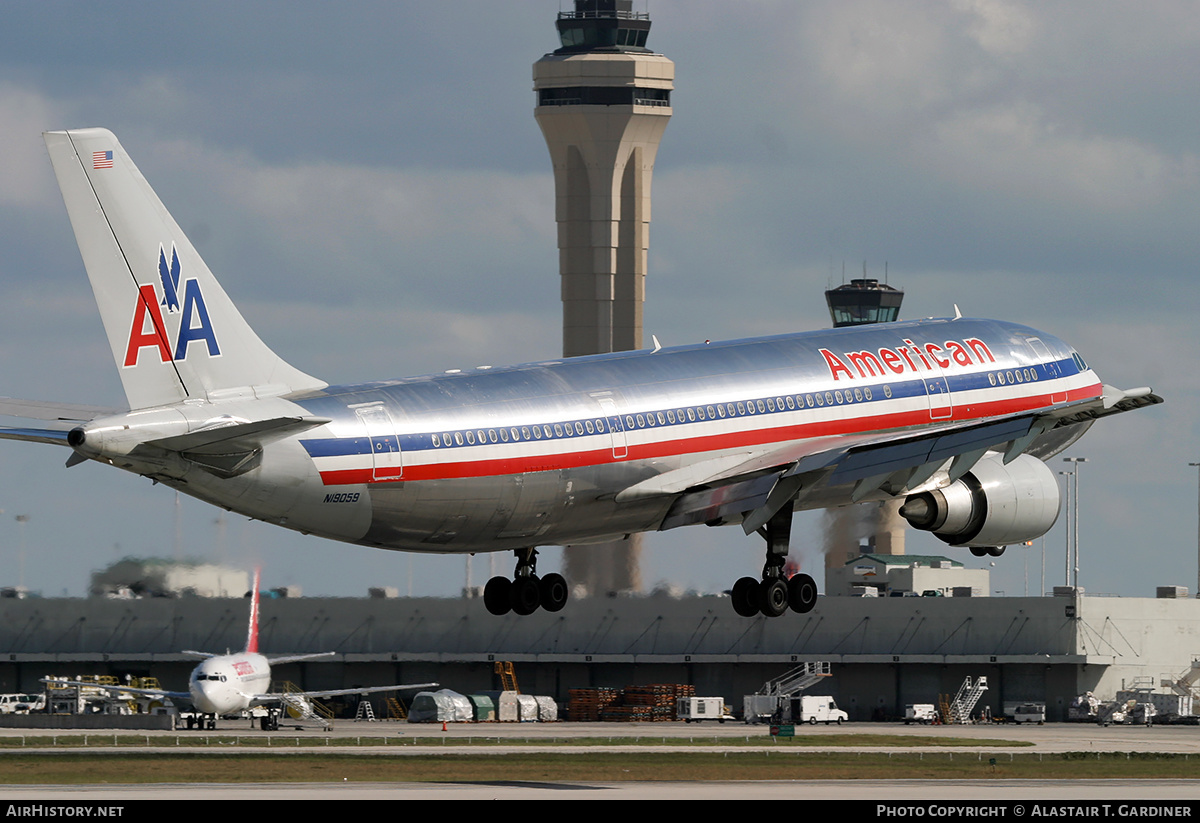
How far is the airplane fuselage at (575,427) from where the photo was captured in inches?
1751

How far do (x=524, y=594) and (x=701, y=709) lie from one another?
8277cm

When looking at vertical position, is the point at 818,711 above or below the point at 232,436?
below

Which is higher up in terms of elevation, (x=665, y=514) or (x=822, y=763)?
(x=665, y=514)

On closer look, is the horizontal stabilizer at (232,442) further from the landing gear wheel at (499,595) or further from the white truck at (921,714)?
the white truck at (921,714)

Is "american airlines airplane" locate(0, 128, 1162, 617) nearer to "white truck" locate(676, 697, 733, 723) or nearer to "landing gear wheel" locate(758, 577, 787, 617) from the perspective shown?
"landing gear wheel" locate(758, 577, 787, 617)

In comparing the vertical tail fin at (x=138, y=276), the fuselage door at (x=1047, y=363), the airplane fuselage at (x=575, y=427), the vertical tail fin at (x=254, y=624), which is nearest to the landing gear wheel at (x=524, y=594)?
the airplane fuselage at (x=575, y=427)

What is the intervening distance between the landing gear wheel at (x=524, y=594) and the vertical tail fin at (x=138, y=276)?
12.5m

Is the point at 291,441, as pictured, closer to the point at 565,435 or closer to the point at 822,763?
the point at 565,435

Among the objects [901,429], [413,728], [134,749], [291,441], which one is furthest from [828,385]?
[413,728]

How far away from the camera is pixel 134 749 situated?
93688 mm

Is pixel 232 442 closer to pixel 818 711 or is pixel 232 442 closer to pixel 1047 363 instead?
pixel 1047 363

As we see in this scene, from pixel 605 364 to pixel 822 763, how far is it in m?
38.1

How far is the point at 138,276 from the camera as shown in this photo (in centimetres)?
4397

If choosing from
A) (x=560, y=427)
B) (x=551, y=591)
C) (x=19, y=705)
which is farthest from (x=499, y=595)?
(x=19, y=705)
